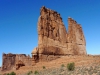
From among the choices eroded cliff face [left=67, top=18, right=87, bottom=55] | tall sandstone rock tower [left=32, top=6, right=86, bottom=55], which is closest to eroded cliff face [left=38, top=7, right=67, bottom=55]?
tall sandstone rock tower [left=32, top=6, right=86, bottom=55]

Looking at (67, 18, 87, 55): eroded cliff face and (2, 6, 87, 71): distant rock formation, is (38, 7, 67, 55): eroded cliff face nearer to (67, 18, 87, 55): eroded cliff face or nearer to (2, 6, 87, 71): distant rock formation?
(2, 6, 87, 71): distant rock formation

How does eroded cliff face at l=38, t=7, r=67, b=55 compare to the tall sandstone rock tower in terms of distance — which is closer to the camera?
eroded cliff face at l=38, t=7, r=67, b=55

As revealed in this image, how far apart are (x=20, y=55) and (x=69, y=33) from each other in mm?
38660

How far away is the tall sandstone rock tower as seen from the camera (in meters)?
47.2

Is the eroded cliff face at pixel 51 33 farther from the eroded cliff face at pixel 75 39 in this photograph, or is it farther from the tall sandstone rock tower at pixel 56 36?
the eroded cliff face at pixel 75 39

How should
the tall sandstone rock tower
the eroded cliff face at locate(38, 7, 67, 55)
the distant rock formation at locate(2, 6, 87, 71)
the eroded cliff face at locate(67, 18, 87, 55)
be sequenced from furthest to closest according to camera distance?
1. the eroded cliff face at locate(67, 18, 87, 55)
2. the tall sandstone rock tower
3. the eroded cliff face at locate(38, 7, 67, 55)
4. the distant rock formation at locate(2, 6, 87, 71)

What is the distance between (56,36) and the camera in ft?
167

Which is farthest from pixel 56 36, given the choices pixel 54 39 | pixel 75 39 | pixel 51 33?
pixel 75 39

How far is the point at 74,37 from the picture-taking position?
180 feet

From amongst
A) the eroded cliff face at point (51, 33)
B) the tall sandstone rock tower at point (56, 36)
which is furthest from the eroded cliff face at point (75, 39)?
the eroded cliff face at point (51, 33)

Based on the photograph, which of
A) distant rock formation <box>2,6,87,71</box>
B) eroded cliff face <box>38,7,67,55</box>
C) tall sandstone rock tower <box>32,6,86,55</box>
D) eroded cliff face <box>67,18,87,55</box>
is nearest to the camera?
distant rock formation <box>2,6,87,71</box>

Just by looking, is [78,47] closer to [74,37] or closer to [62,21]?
[74,37]

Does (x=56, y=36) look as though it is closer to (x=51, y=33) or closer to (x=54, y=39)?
(x=54, y=39)

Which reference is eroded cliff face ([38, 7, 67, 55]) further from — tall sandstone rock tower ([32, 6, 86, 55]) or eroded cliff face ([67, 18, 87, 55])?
eroded cliff face ([67, 18, 87, 55])
